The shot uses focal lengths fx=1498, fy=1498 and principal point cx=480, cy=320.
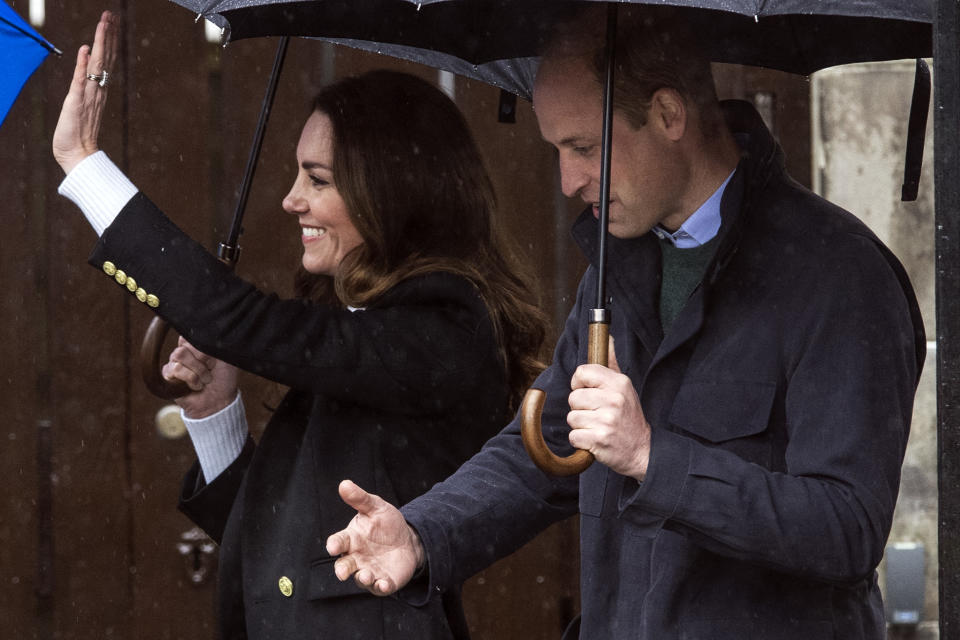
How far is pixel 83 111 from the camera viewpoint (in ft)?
9.93

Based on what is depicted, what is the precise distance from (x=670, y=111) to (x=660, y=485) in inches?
28.1

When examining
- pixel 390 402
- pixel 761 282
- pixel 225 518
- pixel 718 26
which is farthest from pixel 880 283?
pixel 225 518

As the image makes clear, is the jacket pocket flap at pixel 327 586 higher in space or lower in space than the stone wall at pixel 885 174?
lower

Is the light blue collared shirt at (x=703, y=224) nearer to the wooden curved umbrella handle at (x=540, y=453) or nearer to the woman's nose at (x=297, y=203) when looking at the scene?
the wooden curved umbrella handle at (x=540, y=453)

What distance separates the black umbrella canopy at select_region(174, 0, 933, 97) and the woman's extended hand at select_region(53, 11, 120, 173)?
0.84 ft

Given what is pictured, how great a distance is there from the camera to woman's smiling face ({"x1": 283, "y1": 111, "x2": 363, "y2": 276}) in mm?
3254

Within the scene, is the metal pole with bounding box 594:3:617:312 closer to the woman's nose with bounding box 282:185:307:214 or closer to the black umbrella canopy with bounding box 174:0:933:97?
the black umbrella canopy with bounding box 174:0:933:97

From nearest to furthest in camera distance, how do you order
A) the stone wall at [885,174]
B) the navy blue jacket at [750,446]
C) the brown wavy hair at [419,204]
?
the navy blue jacket at [750,446] → the brown wavy hair at [419,204] → the stone wall at [885,174]

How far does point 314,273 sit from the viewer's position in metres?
3.41

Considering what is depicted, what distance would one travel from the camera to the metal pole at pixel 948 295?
1.78 m

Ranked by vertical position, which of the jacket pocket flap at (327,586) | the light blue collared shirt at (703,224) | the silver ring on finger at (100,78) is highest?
the silver ring on finger at (100,78)

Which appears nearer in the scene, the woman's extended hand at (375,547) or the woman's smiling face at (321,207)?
the woman's extended hand at (375,547)

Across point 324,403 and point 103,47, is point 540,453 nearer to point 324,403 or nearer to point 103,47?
point 324,403

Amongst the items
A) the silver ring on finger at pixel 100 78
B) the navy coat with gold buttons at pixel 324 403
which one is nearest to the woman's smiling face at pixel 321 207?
the navy coat with gold buttons at pixel 324 403
